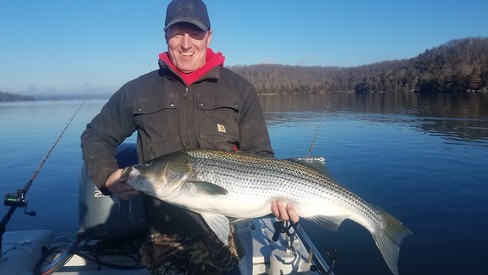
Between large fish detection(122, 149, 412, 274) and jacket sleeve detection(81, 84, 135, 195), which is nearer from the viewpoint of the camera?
large fish detection(122, 149, 412, 274)

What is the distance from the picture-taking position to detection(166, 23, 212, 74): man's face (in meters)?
3.51

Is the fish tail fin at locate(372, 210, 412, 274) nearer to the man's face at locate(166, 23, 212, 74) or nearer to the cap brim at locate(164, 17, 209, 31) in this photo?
the man's face at locate(166, 23, 212, 74)

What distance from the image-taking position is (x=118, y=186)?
11.3 ft

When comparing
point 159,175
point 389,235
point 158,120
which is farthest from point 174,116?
point 389,235

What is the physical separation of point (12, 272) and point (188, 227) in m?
2.73

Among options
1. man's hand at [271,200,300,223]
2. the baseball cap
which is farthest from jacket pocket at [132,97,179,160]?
man's hand at [271,200,300,223]

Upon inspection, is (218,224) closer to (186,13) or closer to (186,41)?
(186,41)

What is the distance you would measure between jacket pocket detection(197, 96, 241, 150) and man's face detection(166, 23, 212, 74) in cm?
40

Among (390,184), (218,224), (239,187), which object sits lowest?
(390,184)

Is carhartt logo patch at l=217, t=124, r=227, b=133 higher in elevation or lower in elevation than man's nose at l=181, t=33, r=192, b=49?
lower

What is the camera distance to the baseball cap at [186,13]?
11.1 feet

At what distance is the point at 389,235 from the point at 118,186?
335 centimetres

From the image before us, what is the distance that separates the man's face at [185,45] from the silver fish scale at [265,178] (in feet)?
3.16

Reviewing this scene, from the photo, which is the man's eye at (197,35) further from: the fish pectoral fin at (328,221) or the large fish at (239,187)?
the fish pectoral fin at (328,221)
